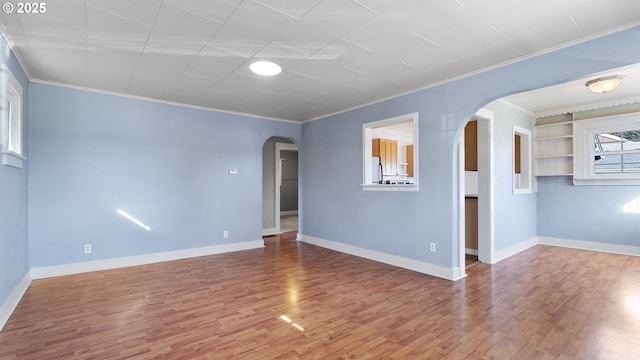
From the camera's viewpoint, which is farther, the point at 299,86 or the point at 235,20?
the point at 299,86

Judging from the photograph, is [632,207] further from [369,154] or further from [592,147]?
[369,154]

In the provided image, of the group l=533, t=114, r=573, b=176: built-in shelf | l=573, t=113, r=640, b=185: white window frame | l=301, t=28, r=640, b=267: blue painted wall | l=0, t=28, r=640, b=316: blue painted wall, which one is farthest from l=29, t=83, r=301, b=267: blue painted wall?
l=573, t=113, r=640, b=185: white window frame

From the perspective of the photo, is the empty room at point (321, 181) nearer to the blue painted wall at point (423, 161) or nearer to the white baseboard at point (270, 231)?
the blue painted wall at point (423, 161)

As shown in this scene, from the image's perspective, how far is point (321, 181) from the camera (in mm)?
6016

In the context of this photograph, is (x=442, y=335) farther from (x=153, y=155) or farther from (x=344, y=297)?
(x=153, y=155)

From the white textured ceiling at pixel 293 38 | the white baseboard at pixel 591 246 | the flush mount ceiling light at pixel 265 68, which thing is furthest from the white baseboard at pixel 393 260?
the white baseboard at pixel 591 246

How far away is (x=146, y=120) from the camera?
184 inches

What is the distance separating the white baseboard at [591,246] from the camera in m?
5.08

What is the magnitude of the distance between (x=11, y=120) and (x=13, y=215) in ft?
3.56

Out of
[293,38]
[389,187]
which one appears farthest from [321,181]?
[293,38]

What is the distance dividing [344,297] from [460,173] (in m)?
2.20

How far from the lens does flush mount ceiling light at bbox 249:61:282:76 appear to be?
3.29 meters

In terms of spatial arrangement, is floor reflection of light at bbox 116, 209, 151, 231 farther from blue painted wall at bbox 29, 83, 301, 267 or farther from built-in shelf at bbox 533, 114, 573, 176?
built-in shelf at bbox 533, 114, 573, 176

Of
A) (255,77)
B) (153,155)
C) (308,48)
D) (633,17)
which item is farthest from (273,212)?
(633,17)
